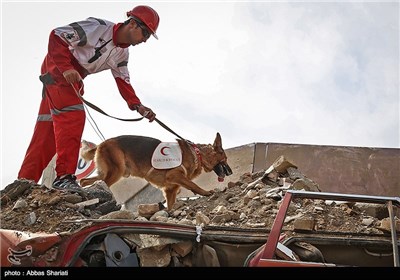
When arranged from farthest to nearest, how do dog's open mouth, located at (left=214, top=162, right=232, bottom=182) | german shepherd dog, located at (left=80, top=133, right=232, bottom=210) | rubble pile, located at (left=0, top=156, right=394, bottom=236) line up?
dog's open mouth, located at (left=214, top=162, right=232, bottom=182)
german shepherd dog, located at (left=80, top=133, right=232, bottom=210)
rubble pile, located at (left=0, top=156, right=394, bottom=236)

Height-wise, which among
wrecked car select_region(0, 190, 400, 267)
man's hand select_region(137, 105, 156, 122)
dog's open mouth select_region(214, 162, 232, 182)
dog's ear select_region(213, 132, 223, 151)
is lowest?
wrecked car select_region(0, 190, 400, 267)

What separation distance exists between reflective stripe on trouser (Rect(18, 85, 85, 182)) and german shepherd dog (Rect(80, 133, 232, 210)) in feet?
4.78

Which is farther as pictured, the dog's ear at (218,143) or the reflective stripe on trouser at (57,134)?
the dog's ear at (218,143)

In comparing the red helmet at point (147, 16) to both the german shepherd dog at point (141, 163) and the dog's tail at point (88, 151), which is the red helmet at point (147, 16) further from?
the dog's tail at point (88, 151)

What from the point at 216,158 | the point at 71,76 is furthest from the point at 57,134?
the point at 216,158

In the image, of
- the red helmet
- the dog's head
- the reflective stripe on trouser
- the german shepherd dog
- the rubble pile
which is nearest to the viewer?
the rubble pile

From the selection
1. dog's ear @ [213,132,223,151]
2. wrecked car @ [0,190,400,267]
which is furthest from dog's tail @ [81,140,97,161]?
wrecked car @ [0,190,400,267]

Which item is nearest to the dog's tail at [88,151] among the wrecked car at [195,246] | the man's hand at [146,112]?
the man's hand at [146,112]

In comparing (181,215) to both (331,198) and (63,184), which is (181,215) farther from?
(331,198)

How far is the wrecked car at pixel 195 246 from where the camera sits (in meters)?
3.08

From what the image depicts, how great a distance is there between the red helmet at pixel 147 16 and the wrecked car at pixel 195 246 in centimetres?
302

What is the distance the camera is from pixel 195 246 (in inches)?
136

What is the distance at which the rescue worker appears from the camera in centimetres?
547

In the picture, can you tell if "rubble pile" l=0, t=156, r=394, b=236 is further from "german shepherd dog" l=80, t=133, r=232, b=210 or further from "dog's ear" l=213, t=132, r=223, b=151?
"dog's ear" l=213, t=132, r=223, b=151
